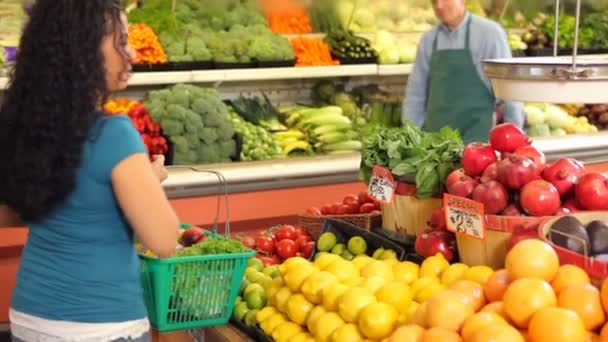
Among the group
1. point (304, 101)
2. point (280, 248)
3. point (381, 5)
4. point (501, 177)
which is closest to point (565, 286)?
point (501, 177)

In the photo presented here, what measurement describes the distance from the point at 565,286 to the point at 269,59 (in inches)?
156

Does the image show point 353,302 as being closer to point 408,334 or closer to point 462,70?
point 408,334

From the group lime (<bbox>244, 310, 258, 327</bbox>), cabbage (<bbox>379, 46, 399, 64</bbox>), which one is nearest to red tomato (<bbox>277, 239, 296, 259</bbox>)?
lime (<bbox>244, 310, 258, 327</bbox>)

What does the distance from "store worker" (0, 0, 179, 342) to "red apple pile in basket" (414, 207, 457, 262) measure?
0.95m

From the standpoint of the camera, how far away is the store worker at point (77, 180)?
2160 millimetres

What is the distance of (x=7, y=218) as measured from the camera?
2531 millimetres

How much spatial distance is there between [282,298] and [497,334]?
937 mm

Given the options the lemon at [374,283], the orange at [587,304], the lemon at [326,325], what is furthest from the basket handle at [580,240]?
the lemon at [326,325]

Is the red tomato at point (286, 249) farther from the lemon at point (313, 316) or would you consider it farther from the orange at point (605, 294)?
the orange at point (605, 294)

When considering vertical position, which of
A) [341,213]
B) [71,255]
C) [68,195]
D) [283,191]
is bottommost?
[283,191]

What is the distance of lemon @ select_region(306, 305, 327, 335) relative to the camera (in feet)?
8.46

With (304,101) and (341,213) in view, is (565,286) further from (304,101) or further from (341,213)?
(304,101)

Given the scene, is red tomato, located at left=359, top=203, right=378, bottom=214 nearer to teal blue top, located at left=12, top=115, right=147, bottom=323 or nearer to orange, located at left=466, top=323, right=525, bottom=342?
teal blue top, located at left=12, top=115, right=147, bottom=323

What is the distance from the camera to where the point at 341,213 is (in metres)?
3.62
